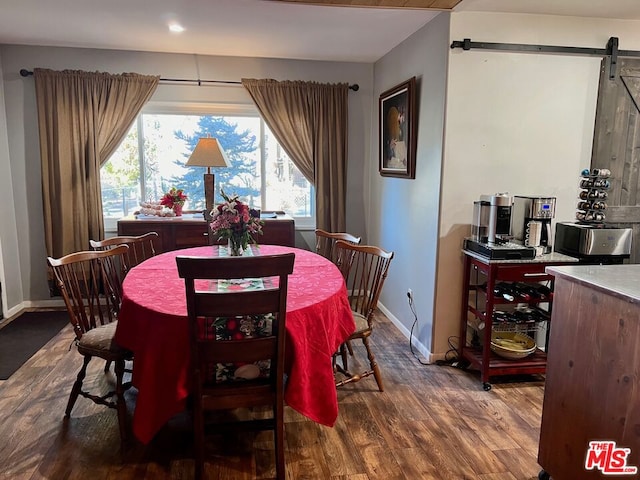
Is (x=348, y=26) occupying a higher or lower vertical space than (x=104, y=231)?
higher

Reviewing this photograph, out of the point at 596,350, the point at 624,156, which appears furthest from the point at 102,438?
the point at 624,156

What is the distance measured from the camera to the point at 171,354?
1780mm

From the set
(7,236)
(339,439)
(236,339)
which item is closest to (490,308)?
(339,439)

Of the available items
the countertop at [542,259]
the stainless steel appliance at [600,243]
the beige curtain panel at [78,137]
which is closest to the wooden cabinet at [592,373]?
the countertop at [542,259]

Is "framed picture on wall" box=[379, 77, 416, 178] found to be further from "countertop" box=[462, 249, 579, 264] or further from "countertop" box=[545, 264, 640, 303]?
"countertop" box=[545, 264, 640, 303]

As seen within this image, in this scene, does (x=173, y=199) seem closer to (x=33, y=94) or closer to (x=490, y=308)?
(x=33, y=94)

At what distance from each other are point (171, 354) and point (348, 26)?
8.47 feet

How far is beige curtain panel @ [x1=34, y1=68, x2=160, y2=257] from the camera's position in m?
3.86

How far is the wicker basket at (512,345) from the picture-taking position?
280 cm

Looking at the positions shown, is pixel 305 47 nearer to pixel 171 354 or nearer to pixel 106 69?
pixel 106 69

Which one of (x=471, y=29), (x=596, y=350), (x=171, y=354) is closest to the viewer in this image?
(x=596, y=350)

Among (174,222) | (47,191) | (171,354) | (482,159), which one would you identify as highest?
(482,159)

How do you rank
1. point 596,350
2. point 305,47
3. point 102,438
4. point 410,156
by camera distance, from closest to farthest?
point 596,350 < point 102,438 < point 410,156 < point 305,47

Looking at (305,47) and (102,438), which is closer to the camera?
(102,438)
